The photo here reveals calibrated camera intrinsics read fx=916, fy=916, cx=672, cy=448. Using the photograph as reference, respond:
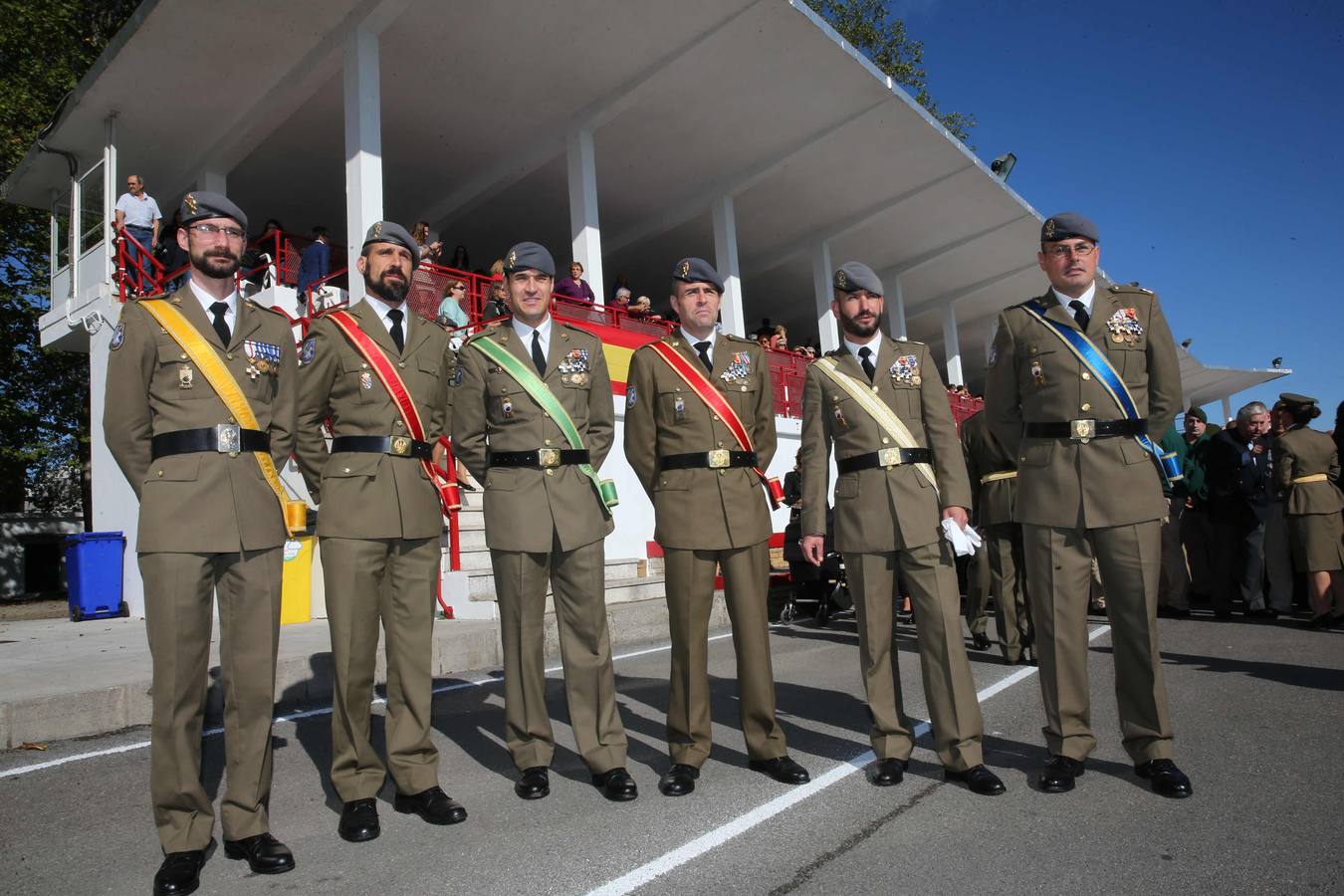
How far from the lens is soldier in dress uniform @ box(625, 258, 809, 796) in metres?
4.00

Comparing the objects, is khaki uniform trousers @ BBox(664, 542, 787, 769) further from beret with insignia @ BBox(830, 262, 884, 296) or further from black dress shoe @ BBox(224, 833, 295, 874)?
black dress shoe @ BBox(224, 833, 295, 874)

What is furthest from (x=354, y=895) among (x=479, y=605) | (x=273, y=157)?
(x=273, y=157)

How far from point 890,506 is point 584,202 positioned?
13.5m

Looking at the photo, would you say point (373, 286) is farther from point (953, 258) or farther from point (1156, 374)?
point (953, 258)

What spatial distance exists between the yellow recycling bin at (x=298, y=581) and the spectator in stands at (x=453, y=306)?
3631mm

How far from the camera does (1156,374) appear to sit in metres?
3.98

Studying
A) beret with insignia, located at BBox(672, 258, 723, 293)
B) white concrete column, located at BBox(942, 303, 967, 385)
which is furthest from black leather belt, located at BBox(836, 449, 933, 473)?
white concrete column, located at BBox(942, 303, 967, 385)

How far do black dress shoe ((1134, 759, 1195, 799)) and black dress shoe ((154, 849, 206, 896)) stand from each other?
3460 mm

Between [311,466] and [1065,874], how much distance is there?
10.3 ft

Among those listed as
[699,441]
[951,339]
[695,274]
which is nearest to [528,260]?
[695,274]

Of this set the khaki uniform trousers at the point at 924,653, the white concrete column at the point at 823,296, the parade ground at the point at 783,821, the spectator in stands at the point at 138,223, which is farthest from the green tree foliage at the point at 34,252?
the khaki uniform trousers at the point at 924,653

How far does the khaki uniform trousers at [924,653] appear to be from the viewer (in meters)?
3.79

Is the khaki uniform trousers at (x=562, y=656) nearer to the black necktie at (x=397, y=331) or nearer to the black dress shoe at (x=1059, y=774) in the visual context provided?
the black necktie at (x=397, y=331)

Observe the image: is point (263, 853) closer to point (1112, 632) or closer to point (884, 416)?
point (884, 416)
